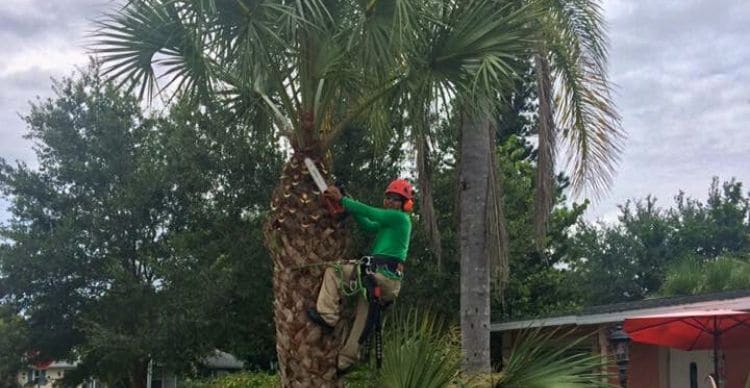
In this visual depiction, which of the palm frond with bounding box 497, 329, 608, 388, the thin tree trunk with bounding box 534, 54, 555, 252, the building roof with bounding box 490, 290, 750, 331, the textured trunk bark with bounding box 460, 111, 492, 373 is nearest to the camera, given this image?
the palm frond with bounding box 497, 329, 608, 388

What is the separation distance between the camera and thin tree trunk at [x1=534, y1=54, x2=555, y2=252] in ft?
36.9

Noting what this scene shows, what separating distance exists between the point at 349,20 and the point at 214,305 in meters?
9.91

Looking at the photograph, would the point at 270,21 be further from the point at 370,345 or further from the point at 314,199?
the point at 370,345

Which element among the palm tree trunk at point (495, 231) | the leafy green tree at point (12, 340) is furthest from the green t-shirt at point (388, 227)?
the leafy green tree at point (12, 340)

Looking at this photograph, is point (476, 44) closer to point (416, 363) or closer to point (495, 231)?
point (416, 363)

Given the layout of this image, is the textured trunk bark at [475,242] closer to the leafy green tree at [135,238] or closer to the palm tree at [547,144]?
the palm tree at [547,144]

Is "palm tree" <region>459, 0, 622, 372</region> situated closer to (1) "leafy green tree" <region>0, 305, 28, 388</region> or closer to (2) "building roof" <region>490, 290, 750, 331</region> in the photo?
(2) "building roof" <region>490, 290, 750, 331</region>

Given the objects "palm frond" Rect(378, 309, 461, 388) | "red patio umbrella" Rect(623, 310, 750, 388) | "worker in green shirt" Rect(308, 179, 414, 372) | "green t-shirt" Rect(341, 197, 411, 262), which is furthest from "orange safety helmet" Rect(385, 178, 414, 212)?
"red patio umbrella" Rect(623, 310, 750, 388)

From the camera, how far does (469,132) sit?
36.7 feet

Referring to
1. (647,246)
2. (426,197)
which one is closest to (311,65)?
(426,197)

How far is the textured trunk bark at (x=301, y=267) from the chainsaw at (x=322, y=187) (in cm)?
7

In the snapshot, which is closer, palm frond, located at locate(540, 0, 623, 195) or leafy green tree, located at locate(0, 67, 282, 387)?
palm frond, located at locate(540, 0, 623, 195)

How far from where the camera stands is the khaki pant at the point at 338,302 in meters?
7.64

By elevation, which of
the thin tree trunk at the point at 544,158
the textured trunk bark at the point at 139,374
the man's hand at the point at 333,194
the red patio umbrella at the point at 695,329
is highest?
the thin tree trunk at the point at 544,158
